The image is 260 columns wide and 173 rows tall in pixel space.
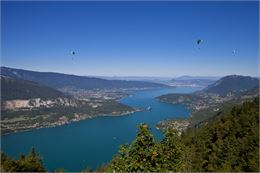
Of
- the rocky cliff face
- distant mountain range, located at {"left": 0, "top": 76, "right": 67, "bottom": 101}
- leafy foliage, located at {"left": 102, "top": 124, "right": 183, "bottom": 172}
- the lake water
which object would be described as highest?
leafy foliage, located at {"left": 102, "top": 124, "right": 183, "bottom": 172}

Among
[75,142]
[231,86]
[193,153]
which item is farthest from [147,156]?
[231,86]

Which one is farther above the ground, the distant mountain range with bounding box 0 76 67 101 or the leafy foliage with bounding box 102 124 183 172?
the leafy foliage with bounding box 102 124 183 172

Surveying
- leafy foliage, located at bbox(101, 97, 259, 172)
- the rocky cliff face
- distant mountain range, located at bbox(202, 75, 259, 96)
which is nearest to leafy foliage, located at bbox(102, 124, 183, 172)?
leafy foliage, located at bbox(101, 97, 259, 172)

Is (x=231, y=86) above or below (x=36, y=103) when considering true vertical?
above

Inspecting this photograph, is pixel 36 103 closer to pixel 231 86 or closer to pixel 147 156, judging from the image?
pixel 231 86

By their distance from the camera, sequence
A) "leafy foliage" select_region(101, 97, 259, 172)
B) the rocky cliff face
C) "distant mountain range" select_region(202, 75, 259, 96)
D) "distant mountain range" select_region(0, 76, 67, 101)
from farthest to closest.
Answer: "distant mountain range" select_region(202, 75, 259, 96) < "distant mountain range" select_region(0, 76, 67, 101) < the rocky cliff face < "leafy foliage" select_region(101, 97, 259, 172)

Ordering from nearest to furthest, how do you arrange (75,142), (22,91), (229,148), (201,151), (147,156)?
(147,156), (229,148), (201,151), (75,142), (22,91)

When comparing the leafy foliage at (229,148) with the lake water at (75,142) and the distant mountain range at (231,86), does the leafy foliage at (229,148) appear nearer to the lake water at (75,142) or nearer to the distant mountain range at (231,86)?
the lake water at (75,142)

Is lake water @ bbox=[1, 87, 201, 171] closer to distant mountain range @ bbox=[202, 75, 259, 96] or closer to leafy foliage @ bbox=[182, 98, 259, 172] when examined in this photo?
leafy foliage @ bbox=[182, 98, 259, 172]

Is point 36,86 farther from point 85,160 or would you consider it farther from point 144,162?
point 144,162
